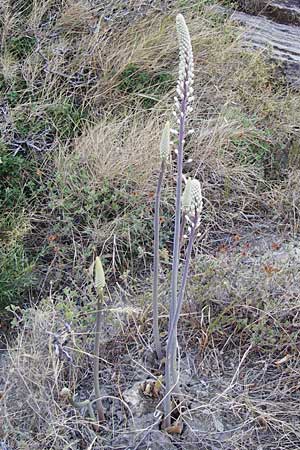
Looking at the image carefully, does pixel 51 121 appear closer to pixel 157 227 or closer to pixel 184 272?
pixel 157 227

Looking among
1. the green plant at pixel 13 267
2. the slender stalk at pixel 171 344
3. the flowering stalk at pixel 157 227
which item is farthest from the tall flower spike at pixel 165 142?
the green plant at pixel 13 267

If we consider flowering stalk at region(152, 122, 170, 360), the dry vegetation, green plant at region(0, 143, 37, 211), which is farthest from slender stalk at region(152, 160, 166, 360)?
green plant at region(0, 143, 37, 211)

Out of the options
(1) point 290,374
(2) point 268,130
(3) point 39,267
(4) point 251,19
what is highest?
(4) point 251,19

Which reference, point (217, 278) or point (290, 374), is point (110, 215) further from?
point (290, 374)

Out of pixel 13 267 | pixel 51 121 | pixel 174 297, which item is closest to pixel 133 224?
pixel 13 267

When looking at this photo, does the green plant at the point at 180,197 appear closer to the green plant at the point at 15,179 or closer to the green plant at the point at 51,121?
the green plant at the point at 15,179

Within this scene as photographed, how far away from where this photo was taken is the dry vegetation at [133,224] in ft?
6.95

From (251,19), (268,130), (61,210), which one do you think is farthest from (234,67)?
(61,210)

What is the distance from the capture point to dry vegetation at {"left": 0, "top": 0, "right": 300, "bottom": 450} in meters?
2.12

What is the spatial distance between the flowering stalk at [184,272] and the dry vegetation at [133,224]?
15cm

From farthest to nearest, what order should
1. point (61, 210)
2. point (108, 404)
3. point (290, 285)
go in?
point (61, 210) < point (290, 285) < point (108, 404)

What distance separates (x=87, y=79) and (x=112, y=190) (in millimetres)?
858

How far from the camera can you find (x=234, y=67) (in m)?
3.92

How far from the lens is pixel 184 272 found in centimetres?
185
